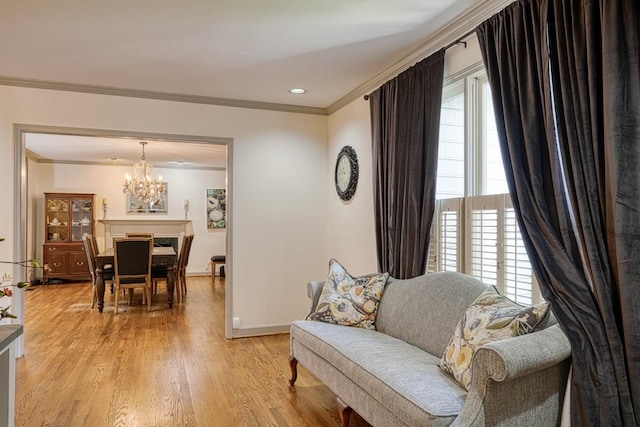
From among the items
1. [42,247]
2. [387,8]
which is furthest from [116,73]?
[42,247]

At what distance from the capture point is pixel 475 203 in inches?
105

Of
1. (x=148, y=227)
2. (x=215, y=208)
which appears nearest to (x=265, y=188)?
(x=215, y=208)

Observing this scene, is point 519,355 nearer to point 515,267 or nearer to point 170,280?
point 515,267

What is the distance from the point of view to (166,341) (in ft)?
14.1

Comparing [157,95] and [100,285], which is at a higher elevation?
[157,95]

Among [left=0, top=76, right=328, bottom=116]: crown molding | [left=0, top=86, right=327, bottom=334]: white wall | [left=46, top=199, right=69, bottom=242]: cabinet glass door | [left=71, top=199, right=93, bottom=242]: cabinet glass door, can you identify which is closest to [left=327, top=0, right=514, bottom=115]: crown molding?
[left=0, top=76, right=328, bottom=116]: crown molding

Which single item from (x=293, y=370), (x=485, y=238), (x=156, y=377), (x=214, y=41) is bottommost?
(x=156, y=377)

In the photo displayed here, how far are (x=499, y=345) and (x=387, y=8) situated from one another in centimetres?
199

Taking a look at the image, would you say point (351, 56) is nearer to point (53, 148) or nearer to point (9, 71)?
point (9, 71)

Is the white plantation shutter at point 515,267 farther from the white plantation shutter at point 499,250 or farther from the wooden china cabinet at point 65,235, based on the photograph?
the wooden china cabinet at point 65,235

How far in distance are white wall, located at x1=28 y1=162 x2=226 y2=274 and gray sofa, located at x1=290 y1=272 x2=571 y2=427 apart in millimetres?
6624

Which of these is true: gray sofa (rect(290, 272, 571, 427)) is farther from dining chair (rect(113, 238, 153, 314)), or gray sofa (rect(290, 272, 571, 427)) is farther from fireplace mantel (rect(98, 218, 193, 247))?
fireplace mantel (rect(98, 218, 193, 247))

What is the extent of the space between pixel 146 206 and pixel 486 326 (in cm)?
835

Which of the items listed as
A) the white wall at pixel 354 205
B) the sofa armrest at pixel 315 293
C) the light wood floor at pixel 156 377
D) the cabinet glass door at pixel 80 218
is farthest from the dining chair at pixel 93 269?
the sofa armrest at pixel 315 293
